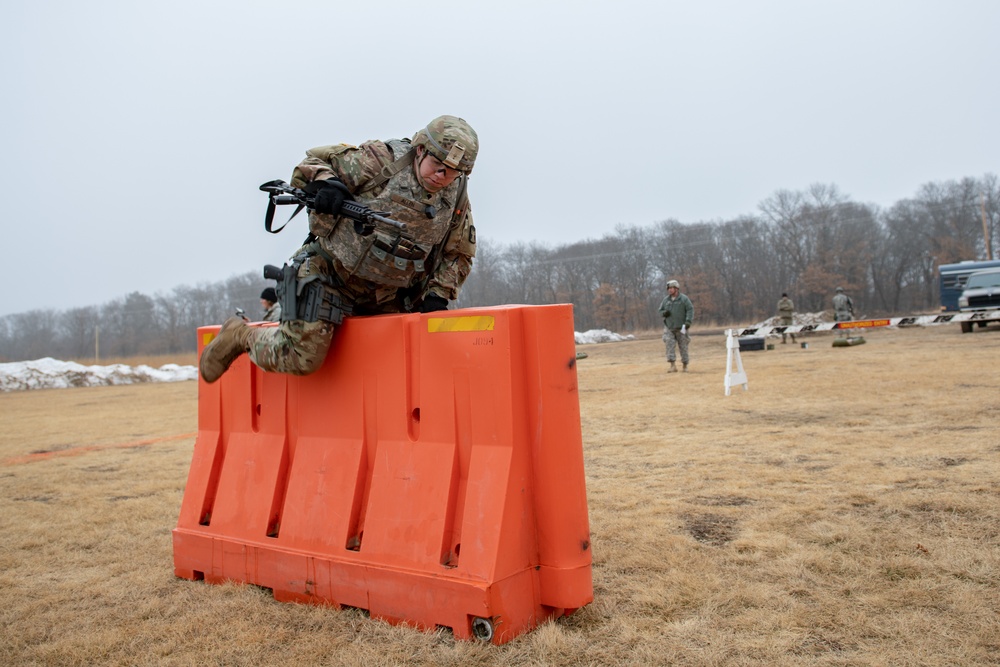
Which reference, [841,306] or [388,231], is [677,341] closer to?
[841,306]

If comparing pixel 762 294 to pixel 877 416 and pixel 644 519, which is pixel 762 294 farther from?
pixel 644 519

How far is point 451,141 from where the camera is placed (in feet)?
10.8

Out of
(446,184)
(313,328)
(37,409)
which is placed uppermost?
(446,184)

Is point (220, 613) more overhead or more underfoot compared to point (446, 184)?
more underfoot

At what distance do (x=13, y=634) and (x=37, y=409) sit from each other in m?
17.1

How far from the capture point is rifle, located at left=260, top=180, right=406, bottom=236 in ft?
10.8

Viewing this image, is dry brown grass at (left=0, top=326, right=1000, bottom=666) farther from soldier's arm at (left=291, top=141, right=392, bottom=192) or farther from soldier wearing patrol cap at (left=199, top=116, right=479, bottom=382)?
soldier's arm at (left=291, top=141, right=392, bottom=192)

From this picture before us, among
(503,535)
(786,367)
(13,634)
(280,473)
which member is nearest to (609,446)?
(280,473)

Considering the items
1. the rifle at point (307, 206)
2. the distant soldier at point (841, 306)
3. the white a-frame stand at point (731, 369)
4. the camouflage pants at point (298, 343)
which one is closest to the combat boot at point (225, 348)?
the camouflage pants at point (298, 343)

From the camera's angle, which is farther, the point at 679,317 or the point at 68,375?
the point at 68,375

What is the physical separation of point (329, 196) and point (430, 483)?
4.27 ft

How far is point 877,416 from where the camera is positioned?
7.69 meters

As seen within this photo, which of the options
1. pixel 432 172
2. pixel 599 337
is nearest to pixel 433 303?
pixel 432 172

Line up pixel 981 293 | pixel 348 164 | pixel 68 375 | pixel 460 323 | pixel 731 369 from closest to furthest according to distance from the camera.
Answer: pixel 460 323 → pixel 348 164 → pixel 731 369 → pixel 981 293 → pixel 68 375
